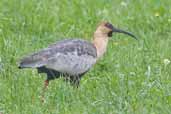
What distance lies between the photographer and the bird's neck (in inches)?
414

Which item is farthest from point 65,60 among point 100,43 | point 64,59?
point 100,43

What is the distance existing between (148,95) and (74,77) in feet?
3.22

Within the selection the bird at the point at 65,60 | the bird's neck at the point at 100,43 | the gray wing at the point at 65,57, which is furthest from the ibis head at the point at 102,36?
the gray wing at the point at 65,57

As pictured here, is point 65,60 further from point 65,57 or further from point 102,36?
point 102,36

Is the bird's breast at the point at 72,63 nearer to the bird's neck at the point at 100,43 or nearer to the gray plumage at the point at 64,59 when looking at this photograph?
the gray plumage at the point at 64,59

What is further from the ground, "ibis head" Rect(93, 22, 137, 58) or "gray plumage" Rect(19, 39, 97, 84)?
"ibis head" Rect(93, 22, 137, 58)

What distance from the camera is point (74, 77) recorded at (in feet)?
33.0

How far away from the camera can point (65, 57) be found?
9.80 meters

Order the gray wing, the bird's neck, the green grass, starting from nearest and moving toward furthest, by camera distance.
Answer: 1. the green grass
2. the gray wing
3. the bird's neck

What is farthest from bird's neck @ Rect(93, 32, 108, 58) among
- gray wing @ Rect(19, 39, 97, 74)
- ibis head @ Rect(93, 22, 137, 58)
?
gray wing @ Rect(19, 39, 97, 74)

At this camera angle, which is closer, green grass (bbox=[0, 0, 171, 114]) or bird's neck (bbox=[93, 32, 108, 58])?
green grass (bbox=[0, 0, 171, 114])

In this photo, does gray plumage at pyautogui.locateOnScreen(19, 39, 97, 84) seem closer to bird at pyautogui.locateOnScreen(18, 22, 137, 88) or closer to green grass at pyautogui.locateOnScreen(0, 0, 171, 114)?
bird at pyautogui.locateOnScreen(18, 22, 137, 88)

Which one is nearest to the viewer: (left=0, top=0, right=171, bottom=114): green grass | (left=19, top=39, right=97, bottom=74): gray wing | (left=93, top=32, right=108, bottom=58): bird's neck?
(left=0, top=0, right=171, bottom=114): green grass

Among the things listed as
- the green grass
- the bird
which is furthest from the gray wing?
the green grass
